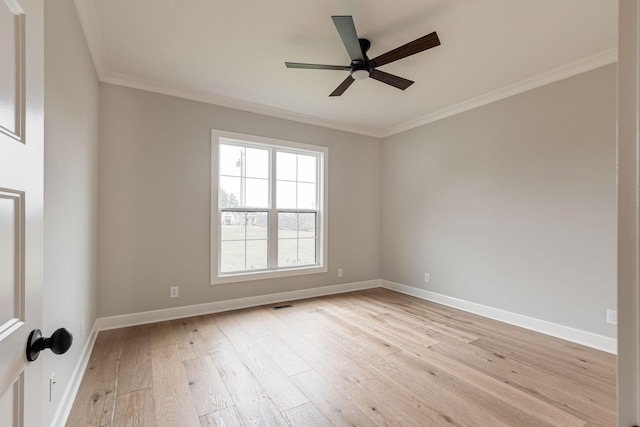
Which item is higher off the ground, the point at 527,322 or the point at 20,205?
the point at 20,205

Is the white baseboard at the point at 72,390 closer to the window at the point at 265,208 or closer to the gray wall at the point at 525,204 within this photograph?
the window at the point at 265,208

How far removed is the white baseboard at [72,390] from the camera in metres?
1.60

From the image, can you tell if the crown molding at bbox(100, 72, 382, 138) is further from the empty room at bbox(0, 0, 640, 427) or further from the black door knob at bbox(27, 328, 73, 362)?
the black door knob at bbox(27, 328, 73, 362)

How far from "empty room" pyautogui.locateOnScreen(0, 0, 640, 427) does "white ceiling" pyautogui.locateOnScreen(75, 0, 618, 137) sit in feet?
0.07

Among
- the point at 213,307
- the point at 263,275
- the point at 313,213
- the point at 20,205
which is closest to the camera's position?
the point at 20,205

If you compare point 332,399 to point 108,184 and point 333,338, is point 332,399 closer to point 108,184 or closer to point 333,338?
point 333,338

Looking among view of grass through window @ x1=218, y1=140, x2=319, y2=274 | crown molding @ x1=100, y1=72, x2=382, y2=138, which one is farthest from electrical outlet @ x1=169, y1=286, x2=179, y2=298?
crown molding @ x1=100, y1=72, x2=382, y2=138

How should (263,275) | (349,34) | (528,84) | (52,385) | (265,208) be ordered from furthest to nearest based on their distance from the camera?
1. (265,208)
2. (263,275)
3. (528,84)
4. (349,34)
5. (52,385)

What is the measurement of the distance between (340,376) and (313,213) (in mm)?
2584

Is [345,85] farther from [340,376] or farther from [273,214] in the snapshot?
[340,376]

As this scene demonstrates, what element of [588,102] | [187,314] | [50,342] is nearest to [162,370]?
[187,314]

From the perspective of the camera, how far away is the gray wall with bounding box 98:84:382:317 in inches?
118

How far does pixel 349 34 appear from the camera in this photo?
2.03 metres

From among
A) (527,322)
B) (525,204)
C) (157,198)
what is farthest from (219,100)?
(527,322)
